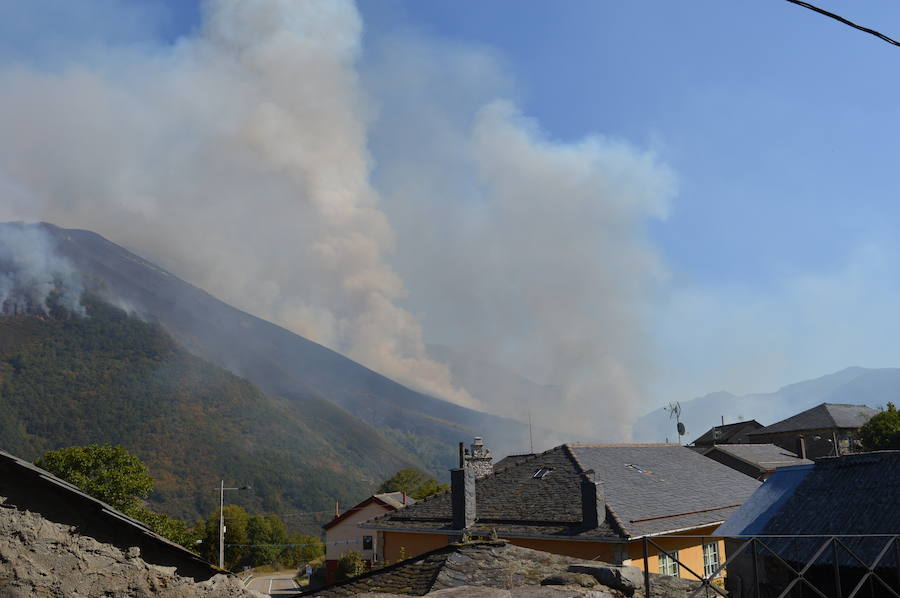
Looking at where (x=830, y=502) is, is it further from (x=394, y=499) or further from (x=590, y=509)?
(x=394, y=499)

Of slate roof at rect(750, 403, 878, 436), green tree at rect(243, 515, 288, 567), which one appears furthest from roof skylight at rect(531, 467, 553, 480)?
green tree at rect(243, 515, 288, 567)

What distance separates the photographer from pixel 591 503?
21.9m

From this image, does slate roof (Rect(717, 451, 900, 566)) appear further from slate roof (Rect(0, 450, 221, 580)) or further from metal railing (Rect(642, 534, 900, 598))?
slate roof (Rect(0, 450, 221, 580))

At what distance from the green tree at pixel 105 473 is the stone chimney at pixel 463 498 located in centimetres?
1932

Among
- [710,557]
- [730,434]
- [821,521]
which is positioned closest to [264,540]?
[730,434]

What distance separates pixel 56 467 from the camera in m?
36.7

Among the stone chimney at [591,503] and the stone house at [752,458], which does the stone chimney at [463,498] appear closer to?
the stone chimney at [591,503]

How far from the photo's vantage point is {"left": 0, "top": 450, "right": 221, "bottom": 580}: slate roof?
4301 millimetres

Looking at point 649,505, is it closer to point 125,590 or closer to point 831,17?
point 831,17

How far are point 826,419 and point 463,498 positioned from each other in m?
64.1

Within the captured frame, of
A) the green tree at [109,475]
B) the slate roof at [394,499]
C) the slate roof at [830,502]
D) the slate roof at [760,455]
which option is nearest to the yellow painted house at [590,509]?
the slate roof at [830,502]

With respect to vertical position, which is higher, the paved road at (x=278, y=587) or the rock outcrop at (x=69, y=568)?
the rock outcrop at (x=69, y=568)

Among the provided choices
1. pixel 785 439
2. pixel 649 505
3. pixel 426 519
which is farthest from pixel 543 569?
pixel 785 439

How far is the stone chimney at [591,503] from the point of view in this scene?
71.3 ft
